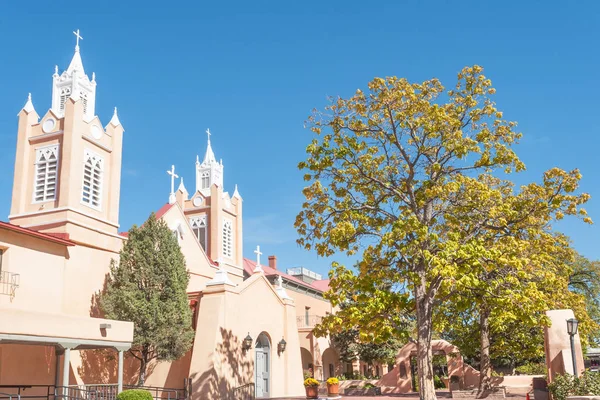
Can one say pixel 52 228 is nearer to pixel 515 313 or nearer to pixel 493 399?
pixel 515 313

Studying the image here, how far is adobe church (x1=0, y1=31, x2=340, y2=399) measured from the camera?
1872cm

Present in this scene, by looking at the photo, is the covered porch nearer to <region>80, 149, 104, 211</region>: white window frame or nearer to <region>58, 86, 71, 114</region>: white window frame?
<region>80, 149, 104, 211</region>: white window frame

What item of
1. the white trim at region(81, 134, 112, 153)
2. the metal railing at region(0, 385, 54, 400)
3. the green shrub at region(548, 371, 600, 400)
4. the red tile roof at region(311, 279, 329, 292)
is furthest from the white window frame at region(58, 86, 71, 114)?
the red tile roof at region(311, 279, 329, 292)

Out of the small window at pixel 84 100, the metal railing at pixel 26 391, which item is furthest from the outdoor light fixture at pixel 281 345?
the small window at pixel 84 100

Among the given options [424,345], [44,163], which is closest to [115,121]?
[44,163]

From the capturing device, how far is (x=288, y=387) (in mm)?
27953

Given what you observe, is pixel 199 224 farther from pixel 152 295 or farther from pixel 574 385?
pixel 574 385

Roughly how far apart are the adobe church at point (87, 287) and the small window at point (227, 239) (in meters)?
8.19

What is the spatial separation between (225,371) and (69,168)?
10.2m

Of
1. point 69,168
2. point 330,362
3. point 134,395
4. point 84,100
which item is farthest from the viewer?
point 330,362

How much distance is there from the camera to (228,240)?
130ft

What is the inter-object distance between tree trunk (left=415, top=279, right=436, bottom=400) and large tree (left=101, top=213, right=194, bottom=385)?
31.0 ft

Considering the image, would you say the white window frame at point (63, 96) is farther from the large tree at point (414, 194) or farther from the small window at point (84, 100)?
the large tree at point (414, 194)

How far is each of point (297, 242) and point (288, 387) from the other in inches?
474
